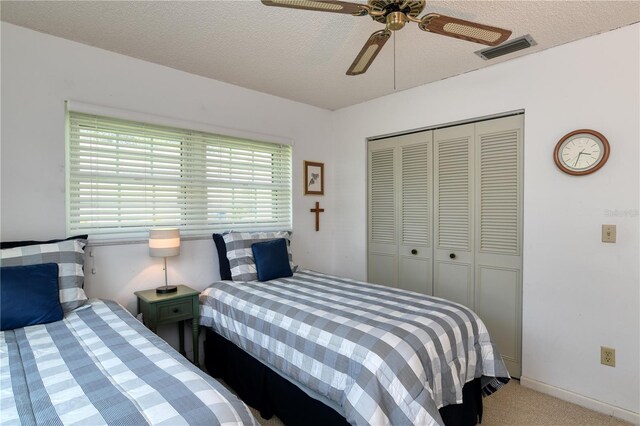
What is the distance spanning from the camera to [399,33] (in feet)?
7.32

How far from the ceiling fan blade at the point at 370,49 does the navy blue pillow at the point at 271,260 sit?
5.22 feet

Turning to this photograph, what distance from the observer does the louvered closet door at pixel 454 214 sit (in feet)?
9.60

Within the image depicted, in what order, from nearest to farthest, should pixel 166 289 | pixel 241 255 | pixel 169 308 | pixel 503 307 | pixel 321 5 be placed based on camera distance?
pixel 321 5 → pixel 169 308 → pixel 166 289 → pixel 503 307 → pixel 241 255

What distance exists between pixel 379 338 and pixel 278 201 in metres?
2.16

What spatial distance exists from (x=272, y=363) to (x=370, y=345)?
724 mm

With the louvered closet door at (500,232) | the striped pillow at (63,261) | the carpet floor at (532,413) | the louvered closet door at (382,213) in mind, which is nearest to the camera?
the striped pillow at (63,261)

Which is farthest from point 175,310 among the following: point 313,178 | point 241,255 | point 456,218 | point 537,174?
point 537,174

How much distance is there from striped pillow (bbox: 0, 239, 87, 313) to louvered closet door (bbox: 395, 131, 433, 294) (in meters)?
2.65

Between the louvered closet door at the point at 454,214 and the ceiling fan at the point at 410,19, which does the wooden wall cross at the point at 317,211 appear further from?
the ceiling fan at the point at 410,19

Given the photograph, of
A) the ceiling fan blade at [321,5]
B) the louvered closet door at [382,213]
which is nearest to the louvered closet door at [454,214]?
the louvered closet door at [382,213]

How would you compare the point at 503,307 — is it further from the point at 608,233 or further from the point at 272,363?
the point at 272,363

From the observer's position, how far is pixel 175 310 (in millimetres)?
2447

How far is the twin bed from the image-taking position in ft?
3.44

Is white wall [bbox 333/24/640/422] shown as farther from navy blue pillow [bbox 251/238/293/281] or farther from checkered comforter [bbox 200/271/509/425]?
navy blue pillow [bbox 251/238/293/281]
